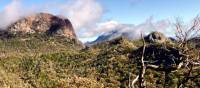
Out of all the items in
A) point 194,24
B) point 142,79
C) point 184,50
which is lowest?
point 142,79

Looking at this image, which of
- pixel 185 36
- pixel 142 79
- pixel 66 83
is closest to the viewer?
pixel 142 79

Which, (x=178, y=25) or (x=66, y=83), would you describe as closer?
(x=178, y=25)

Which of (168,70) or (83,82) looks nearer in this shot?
(168,70)

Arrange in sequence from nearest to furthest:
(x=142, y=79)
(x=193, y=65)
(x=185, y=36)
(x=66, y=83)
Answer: (x=142, y=79) < (x=193, y=65) < (x=185, y=36) < (x=66, y=83)

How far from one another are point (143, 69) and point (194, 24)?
411 cm

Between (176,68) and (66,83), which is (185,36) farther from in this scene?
(66,83)

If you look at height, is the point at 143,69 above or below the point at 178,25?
below

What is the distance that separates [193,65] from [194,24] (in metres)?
2.41

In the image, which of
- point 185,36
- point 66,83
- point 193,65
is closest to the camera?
point 193,65

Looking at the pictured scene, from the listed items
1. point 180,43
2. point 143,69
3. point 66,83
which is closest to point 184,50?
point 180,43

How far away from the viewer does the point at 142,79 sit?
14.4 metres

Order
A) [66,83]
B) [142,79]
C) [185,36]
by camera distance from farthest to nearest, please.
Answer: [66,83] < [185,36] < [142,79]

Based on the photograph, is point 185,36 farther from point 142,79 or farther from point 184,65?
point 142,79

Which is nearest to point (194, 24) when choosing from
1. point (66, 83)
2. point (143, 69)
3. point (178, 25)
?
point (178, 25)
